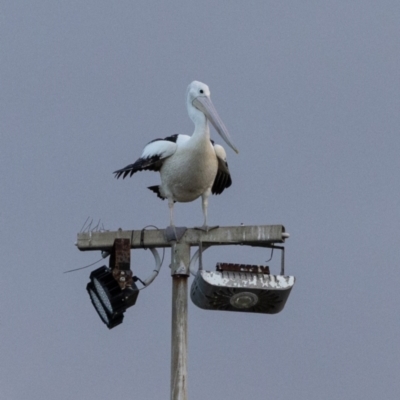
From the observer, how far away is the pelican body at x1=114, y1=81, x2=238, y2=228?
52.1 feet

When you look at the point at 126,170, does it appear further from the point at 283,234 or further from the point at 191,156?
the point at 283,234

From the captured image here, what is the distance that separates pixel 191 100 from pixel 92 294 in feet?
10.3

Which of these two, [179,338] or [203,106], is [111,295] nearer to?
[179,338]

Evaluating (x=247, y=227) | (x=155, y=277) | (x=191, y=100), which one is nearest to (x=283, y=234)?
(x=247, y=227)

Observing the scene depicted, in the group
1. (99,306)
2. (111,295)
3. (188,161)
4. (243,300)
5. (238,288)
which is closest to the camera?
(238,288)

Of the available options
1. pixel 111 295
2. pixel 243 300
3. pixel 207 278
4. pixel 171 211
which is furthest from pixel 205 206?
pixel 207 278

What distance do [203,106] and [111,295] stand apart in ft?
10.0

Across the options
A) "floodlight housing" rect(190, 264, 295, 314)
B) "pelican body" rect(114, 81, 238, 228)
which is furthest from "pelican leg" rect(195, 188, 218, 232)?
"floodlight housing" rect(190, 264, 295, 314)

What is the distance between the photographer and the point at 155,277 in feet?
50.6

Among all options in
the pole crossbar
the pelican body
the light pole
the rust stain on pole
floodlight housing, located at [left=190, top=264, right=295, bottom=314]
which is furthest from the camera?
the pelican body

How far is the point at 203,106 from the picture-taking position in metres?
16.5

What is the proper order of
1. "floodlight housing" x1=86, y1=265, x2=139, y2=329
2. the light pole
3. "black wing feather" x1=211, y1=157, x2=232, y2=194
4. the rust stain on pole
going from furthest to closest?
1. "black wing feather" x1=211, y1=157, x2=232, y2=194
2. "floodlight housing" x1=86, y1=265, x2=139, y2=329
3. the rust stain on pole
4. the light pole

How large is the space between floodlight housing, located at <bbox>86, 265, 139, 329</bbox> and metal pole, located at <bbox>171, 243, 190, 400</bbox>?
542 mm

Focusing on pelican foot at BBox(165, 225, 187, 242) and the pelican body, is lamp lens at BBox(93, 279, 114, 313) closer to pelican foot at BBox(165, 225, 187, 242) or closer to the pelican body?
pelican foot at BBox(165, 225, 187, 242)
